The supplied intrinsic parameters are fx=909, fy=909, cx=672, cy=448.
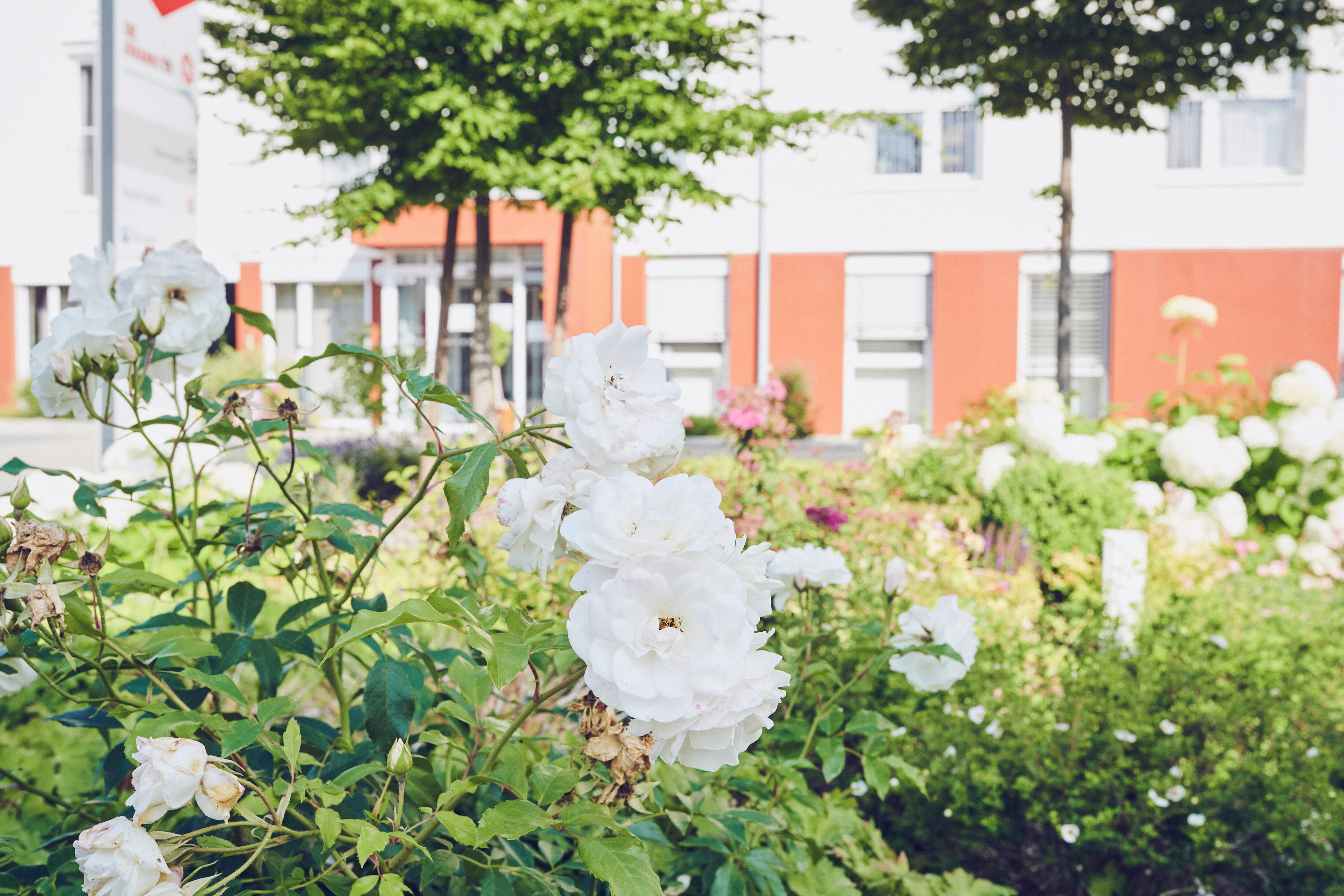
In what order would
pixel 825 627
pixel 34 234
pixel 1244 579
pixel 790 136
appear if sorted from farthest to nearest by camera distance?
pixel 34 234 → pixel 790 136 → pixel 1244 579 → pixel 825 627

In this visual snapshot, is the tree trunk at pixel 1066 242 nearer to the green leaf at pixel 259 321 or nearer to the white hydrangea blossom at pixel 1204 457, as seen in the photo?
the white hydrangea blossom at pixel 1204 457

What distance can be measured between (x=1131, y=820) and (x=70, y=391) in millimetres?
1984

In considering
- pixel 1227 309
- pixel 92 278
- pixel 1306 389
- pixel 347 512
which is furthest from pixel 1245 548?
pixel 1227 309

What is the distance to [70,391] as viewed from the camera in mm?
1022

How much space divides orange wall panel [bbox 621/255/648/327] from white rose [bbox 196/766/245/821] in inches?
497

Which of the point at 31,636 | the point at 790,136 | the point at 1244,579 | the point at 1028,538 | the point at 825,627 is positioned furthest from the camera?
the point at 790,136

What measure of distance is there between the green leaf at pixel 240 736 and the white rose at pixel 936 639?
735 mm

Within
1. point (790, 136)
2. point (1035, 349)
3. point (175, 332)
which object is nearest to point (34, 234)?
point (790, 136)

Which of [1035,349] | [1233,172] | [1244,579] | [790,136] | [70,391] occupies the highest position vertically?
[1233,172]

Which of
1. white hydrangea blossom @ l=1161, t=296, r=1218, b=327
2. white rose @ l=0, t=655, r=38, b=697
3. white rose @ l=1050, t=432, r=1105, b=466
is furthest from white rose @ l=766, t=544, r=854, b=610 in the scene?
white hydrangea blossom @ l=1161, t=296, r=1218, b=327

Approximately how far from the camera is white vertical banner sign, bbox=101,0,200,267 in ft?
11.0

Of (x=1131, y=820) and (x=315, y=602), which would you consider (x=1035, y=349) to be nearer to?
(x=1131, y=820)

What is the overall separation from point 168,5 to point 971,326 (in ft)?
35.2

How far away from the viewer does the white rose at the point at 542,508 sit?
669mm
